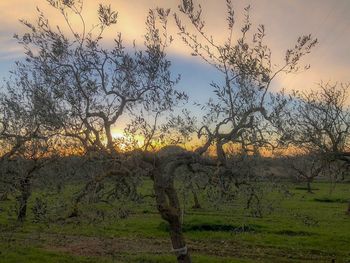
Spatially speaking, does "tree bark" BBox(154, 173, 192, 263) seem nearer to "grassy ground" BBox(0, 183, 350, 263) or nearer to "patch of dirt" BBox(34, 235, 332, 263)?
"grassy ground" BBox(0, 183, 350, 263)

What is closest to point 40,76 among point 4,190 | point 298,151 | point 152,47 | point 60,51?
point 60,51

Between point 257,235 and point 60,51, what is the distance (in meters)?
21.2

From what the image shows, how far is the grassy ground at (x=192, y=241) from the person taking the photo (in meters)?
23.6

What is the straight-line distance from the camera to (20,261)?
21.8 metres

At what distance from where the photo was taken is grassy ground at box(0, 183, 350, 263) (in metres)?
23.6

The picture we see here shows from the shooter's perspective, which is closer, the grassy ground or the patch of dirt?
the grassy ground

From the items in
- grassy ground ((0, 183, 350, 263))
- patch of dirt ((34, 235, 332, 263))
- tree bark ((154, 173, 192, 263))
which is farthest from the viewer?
patch of dirt ((34, 235, 332, 263))

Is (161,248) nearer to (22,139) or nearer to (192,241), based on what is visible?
(192,241)

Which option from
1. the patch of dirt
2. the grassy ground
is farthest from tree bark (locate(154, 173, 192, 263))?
the patch of dirt

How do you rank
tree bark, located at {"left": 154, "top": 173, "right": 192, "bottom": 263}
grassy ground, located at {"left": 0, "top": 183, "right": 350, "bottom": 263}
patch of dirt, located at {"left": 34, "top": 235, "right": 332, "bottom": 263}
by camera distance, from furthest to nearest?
1. patch of dirt, located at {"left": 34, "top": 235, "right": 332, "bottom": 263}
2. grassy ground, located at {"left": 0, "top": 183, "right": 350, "bottom": 263}
3. tree bark, located at {"left": 154, "top": 173, "right": 192, "bottom": 263}

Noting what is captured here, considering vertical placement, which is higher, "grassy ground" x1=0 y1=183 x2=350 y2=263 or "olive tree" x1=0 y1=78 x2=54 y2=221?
"olive tree" x1=0 y1=78 x2=54 y2=221

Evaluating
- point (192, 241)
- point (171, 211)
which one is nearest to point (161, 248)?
point (192, 241)

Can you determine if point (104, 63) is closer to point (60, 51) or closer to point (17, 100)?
point (60, 51)

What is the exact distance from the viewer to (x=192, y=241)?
1171 inches
